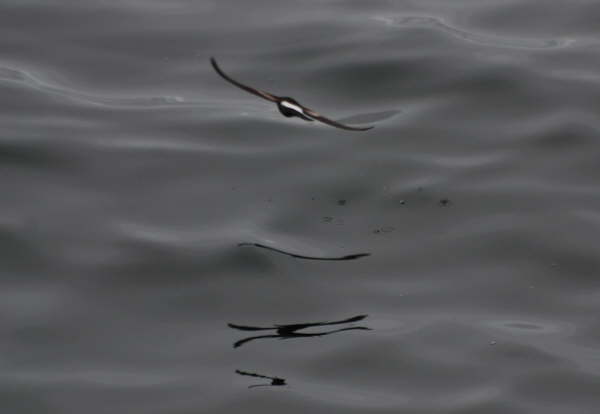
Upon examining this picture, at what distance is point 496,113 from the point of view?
8.85 metres

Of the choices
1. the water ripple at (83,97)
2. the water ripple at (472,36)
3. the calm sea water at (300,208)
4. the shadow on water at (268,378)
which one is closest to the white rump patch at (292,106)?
the calm sea water at (300,208)

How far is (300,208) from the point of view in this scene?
26.2 ft

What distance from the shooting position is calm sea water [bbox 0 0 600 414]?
22.0 ft

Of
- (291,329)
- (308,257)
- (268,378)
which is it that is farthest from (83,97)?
(268,378)

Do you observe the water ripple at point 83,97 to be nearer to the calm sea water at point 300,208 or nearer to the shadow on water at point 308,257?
the calm sea water at point 300,208

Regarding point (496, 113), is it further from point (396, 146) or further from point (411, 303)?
point (411, 303)

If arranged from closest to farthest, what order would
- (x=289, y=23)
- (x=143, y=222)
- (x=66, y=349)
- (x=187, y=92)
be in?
(x=66, y=349) < (x=143, y=222) < (x=187, y=92) < (x=289, y=23)

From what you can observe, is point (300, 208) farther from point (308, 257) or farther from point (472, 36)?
point (472, 36)

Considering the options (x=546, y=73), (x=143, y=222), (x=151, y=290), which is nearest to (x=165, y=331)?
(x=151, y=290)

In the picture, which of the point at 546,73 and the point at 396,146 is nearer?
the point at 396,146

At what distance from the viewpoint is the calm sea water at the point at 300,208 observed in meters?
6.71

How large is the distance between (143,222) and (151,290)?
0.62 meters

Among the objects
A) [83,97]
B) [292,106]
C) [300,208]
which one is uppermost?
[83,97]

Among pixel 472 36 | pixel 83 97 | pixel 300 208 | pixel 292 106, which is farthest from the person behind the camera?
pixel 472 36
